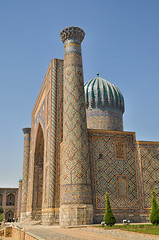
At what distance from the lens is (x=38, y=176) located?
1694cm

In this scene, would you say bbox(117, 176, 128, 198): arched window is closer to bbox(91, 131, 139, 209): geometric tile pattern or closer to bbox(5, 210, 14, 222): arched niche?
bbox(91, 131, 139, 209): geometric tile pattern

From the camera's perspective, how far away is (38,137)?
17.3 m

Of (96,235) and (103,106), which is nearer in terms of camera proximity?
(96,235)

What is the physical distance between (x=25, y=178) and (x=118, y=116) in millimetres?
8996

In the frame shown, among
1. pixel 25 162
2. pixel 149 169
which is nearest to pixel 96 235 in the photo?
pixel 149 169

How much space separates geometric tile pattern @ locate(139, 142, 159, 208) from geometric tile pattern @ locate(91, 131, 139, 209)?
14.9 inches

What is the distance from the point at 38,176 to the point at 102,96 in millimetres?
6383

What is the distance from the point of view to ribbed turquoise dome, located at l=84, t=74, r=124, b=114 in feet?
51.8

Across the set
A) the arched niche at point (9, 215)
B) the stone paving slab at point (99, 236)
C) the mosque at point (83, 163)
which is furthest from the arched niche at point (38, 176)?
the arched niche at point (9, 215)

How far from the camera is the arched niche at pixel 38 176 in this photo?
16.2 m

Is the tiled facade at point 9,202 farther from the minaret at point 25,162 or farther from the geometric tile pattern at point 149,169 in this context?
the geometric tile pattern at point 149,169

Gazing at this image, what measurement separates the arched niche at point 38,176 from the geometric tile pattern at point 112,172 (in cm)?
672

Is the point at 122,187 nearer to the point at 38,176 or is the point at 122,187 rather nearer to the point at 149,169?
the point at 149,169

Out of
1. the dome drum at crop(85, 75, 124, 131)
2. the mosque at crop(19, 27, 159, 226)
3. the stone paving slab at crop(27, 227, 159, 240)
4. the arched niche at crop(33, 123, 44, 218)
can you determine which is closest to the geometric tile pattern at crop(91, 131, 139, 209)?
the mosque at crop(19, 27, 159, 226)
